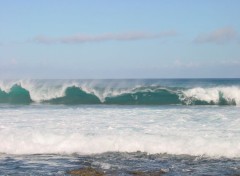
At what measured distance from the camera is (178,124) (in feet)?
41.7

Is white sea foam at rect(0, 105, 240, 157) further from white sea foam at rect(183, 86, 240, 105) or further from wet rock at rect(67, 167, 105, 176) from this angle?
white sea foam at rect(183, 86, 240, 105)

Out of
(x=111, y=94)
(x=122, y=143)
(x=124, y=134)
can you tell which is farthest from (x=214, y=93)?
(x=122, y=143)

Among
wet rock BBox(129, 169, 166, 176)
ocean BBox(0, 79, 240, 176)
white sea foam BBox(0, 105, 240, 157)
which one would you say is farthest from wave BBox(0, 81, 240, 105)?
wet rock BBox(129, 169, 166, 176)

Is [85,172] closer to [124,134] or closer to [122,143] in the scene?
[122,143]

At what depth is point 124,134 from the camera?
438 inches

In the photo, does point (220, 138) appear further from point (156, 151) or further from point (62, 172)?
point (62, 172)

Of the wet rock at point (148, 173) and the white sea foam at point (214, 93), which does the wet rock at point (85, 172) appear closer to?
the wet rock at point (148, 173)

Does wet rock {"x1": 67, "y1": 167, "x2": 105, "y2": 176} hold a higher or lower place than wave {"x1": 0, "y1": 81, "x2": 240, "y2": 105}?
lower

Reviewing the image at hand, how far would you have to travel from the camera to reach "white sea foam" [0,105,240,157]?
9875 millimetres

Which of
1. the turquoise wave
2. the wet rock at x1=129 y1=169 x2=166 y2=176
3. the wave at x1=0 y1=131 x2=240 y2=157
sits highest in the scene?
the turquoise wave

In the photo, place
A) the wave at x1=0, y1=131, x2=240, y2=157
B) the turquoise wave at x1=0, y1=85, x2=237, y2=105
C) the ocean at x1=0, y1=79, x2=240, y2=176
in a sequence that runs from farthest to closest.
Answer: the turquoise wave at x1=0, y1=85, x2=237, y2=105, the wave at x1=0, y1=131, x2=240, y2=157, the ocean at x1=0, y1=79, x2=240, y2=176

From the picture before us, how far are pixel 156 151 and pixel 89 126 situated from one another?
11.1 ft

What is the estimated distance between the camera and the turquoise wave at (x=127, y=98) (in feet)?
76.8

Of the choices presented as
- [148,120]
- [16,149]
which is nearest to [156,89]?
[148,120]
